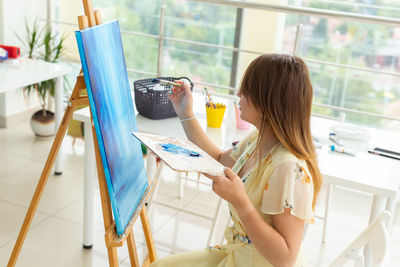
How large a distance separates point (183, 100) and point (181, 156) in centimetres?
36

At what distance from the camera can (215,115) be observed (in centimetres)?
215

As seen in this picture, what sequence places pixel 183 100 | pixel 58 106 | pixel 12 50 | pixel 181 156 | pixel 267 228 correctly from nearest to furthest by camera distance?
pixel 267 228, pixel 181 156, pixel 183 100, pixel 12 50, pixel 58 106

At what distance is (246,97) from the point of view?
1.37 meters

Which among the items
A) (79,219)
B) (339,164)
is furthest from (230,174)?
(79,219)

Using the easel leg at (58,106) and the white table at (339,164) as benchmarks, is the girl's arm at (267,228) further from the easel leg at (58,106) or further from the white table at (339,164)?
the easel leg at (58,106)

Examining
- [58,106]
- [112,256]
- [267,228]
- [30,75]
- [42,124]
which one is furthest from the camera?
[42,124]

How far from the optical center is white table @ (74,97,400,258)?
1.72 metres

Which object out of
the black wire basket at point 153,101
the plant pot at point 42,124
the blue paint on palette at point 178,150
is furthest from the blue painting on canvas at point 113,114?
the plant pot at point 42,124

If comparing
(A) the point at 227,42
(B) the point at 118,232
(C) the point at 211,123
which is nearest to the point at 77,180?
(C) the point at 211,123

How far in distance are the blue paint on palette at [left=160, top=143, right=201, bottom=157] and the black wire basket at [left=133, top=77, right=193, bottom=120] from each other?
26.3 inches

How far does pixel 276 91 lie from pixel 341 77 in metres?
4.25

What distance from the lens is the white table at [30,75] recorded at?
98.3 inches

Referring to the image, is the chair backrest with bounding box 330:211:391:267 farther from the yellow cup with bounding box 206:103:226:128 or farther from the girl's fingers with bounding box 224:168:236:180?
the yellow cup with bounding box 206:103:226:128

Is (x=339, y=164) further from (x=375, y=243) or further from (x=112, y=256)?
(x=112, y=256)
